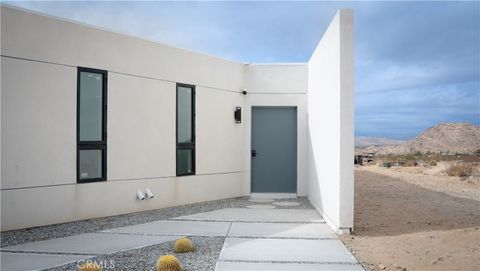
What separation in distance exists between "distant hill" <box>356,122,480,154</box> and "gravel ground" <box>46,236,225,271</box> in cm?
4467

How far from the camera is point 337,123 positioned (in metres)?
6.84

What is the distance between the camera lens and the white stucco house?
6.94 meters

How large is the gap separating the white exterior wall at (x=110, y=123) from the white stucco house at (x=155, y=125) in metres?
0.02

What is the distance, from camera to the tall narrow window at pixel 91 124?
7.92 metres

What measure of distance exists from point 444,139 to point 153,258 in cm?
5117

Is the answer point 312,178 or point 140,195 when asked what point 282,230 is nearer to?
point 312,178

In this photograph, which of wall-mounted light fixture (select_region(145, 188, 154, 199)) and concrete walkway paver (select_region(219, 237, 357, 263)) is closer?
concrete walkway paver (select_region(219, 237, 357, 263))

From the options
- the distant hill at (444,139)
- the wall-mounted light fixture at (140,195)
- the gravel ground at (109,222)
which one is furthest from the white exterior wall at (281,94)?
the distant hill at (444,139)

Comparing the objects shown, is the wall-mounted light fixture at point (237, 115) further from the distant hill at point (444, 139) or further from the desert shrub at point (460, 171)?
the distant hill at point (444, 139)

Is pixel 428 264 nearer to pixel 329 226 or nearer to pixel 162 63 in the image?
pixel 329 226

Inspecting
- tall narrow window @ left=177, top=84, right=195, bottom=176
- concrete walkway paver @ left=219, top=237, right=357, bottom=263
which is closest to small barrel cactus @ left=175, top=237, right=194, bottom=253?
concrete walkway paver @ left=219, top=237, right=357, bottom=263

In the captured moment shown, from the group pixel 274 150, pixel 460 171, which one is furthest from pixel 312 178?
pixel 460 171

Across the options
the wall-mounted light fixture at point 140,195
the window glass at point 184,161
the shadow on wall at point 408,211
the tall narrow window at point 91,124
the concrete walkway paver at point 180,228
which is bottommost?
the concrete walkway paver at point 180,228

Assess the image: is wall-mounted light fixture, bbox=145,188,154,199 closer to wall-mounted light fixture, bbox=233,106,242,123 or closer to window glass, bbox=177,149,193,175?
window glass, bbox=177,149,193,175
